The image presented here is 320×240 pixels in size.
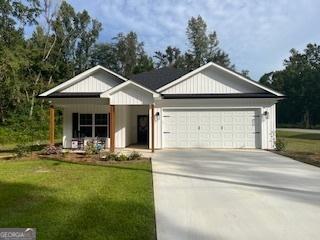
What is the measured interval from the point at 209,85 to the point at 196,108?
1.45 metres

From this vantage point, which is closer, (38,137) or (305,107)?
(38,137)

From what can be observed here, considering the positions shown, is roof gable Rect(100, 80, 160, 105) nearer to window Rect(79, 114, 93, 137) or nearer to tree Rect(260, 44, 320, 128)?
window Rect(79, 114, 93, 137)

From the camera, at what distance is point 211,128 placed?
20859mm

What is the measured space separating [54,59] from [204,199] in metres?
45.7

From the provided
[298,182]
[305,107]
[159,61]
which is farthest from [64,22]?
[298,182]

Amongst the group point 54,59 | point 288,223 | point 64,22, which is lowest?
point 288,223

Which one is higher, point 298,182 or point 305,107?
point 305,107

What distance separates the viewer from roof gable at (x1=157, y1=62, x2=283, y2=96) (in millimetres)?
20906

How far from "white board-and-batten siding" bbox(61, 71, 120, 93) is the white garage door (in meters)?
3.39

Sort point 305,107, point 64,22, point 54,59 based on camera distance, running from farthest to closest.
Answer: point 305,107 → point 64,22 → point 54,59

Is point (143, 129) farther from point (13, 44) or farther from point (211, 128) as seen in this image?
point (13, 44)

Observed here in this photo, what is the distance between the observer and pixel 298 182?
407 inches

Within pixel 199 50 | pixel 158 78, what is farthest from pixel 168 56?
pixel 158 78

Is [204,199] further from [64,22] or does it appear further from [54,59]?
[64,22]
